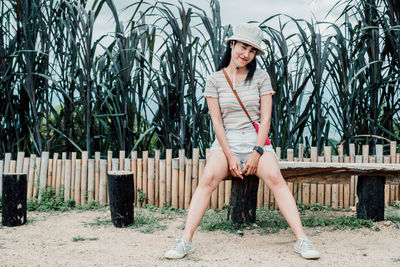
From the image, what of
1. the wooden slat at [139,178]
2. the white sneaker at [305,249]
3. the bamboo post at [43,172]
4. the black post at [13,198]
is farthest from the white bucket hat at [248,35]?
the bamboo post at [43,172]

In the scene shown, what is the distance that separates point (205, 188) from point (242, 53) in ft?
2.96

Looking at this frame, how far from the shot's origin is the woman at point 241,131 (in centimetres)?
279

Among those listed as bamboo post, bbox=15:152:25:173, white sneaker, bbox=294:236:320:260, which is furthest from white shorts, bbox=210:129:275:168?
bamboo post, bbox=15:152:25:173

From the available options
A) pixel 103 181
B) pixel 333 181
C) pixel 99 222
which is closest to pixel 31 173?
pixel 103 181

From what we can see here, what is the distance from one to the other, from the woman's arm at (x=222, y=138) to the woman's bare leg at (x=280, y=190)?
15 centimetres

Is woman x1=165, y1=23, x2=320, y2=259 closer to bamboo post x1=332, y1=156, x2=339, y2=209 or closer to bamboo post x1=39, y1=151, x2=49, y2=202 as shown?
bamboo post x1=332, y1=156, x2=339, y2=209

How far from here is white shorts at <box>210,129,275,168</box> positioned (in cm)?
299

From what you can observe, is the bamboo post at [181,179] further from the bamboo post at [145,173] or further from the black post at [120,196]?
the black post at [120,196]

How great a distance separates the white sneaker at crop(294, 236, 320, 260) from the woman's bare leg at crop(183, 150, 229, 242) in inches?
23.1

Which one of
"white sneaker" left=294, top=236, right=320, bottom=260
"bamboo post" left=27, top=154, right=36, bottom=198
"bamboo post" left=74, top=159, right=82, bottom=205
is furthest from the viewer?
"bamboo post" left=27, top=154, right=36, bottom=198

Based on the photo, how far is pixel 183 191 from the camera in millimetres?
4055

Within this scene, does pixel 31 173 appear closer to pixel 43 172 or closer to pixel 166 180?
pixel 43 172

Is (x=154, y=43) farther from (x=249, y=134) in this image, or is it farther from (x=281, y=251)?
(x=281, y=251)

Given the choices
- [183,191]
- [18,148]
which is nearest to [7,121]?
[18,148]
